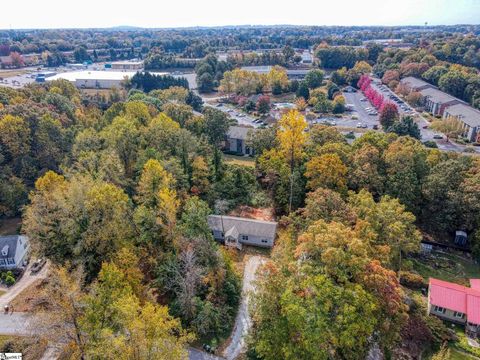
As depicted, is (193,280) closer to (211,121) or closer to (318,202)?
(318,202)

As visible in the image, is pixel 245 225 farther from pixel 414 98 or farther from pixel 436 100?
pixel 414 98

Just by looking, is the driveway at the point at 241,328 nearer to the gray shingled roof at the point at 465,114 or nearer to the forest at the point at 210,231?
the forest at the point at 210,231

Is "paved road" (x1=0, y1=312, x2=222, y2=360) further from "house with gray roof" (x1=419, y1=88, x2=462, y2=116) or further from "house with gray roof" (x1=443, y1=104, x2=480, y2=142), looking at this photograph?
"house with gray roof" (x1=419, y1=88, x2=462, y2=116)

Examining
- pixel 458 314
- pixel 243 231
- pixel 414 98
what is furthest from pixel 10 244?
pixel 414 98

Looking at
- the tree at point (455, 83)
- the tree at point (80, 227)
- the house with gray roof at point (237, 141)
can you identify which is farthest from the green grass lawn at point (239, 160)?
the tree at point (455, 83)

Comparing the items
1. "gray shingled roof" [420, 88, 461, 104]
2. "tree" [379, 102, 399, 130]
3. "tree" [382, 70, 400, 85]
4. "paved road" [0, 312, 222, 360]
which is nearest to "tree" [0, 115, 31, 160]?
"paved road" [0, 312, 222, 360]

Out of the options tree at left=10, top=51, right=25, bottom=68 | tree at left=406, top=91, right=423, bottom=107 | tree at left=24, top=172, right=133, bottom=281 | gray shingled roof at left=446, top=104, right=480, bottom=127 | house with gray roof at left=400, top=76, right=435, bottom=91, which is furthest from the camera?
tree at left=10, top=51, right=25, bottom=68
